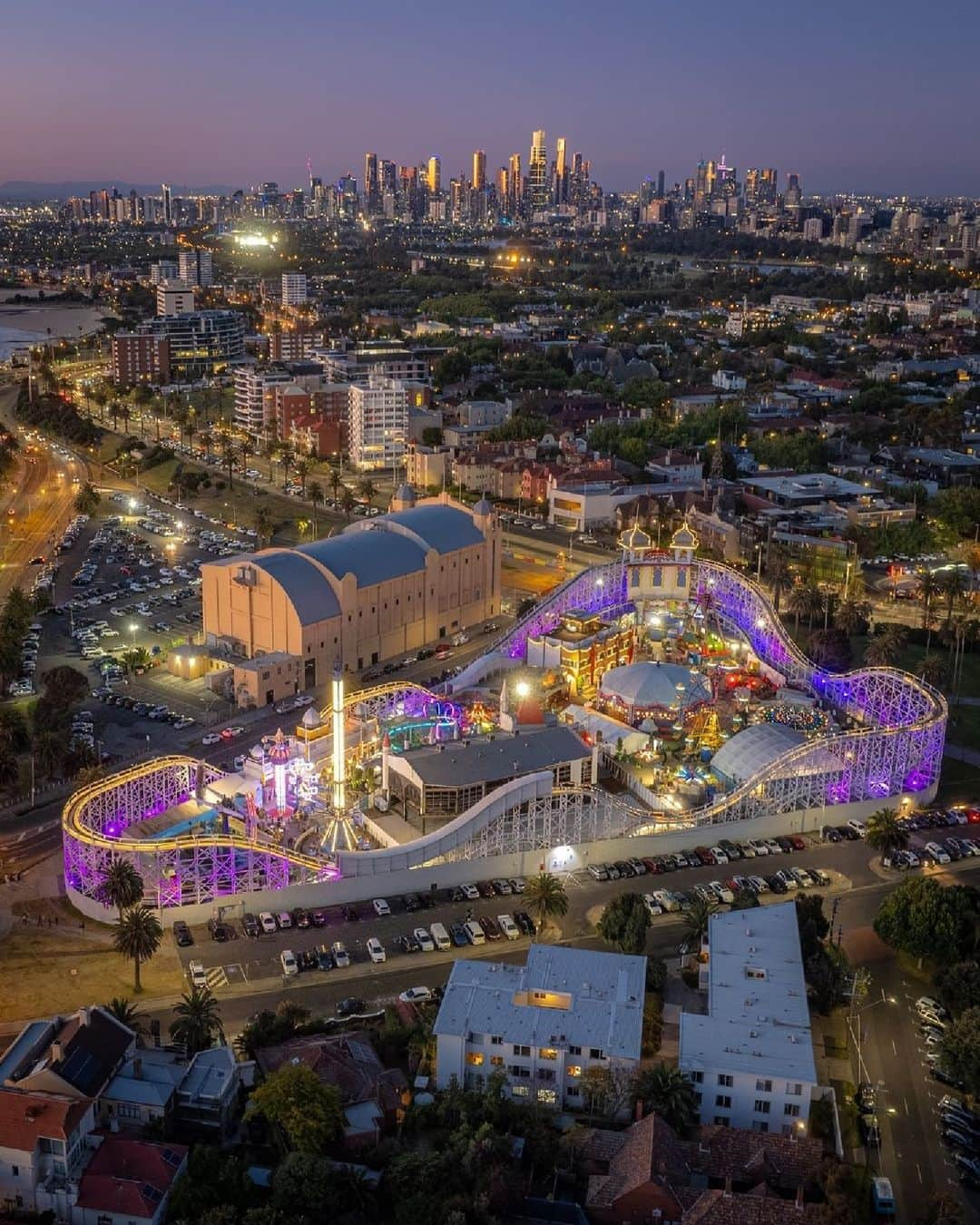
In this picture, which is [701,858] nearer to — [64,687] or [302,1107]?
[302,1107]

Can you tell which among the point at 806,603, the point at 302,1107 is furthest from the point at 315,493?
the point at 302,1107

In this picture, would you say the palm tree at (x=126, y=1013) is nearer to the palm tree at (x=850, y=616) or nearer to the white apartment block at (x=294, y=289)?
the palm tree at (x=850, y=616)

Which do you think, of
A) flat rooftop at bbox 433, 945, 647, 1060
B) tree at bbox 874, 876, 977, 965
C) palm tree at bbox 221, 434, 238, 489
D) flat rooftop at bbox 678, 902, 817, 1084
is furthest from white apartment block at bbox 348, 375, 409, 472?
flat rooftop at bbox 433, 945, 647, 1060

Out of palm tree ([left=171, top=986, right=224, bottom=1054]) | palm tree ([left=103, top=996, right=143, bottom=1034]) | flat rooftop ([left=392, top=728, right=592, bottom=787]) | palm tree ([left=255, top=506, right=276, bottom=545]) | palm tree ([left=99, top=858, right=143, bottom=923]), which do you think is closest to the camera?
palm tree ([left=171, top=986, right=224, bottom=1054])

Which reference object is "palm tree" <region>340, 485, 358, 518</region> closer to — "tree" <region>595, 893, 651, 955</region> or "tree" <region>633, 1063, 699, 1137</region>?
"tree" <region>595, 893, 651, 955</region>

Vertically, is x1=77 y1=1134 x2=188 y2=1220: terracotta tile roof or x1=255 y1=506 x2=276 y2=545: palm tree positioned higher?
x1=77 y1=1134 x2=188 y2=1220: terracotta tile roof

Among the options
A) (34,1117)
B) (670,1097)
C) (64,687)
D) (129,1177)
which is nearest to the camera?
(129,1177)

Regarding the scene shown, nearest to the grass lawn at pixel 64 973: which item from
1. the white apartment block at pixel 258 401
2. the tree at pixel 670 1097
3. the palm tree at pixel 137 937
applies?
the palm tree at pixel 137 937
